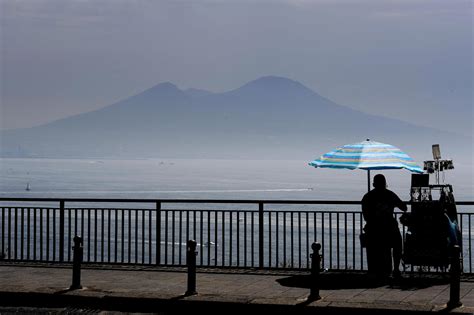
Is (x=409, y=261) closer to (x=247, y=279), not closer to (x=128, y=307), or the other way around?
(x=247, y=279)

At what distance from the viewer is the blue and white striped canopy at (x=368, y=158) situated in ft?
47.9

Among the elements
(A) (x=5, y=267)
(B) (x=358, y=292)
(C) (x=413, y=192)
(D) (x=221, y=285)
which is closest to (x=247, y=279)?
(D) (x=221, y=285)

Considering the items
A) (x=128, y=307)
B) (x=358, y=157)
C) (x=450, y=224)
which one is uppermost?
(x=358, y=157)

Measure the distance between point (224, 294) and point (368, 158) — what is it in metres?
3.97

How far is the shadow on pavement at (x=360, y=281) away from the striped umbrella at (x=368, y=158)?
5.63ft

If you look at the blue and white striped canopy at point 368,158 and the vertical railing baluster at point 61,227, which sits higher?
the blue and white striped canopy at point 368,158

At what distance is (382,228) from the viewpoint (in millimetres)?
14016

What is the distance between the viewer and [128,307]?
1168 cm

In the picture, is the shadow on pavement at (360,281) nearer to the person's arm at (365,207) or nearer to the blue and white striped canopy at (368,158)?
the person's arm at (365,207)

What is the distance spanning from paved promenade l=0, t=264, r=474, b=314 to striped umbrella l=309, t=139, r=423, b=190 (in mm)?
1727

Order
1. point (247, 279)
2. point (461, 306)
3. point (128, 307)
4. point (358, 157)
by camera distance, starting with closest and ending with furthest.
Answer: point (461, 306) → point (128, 307) → point (247, 279) → point (358, 157)

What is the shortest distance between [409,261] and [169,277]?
353 centimetres

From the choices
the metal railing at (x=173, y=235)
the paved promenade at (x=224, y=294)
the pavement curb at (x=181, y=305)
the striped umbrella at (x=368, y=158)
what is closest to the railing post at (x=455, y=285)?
the paved promenade at (x=224, y=294)

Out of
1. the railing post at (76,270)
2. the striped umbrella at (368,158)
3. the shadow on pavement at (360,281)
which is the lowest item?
the shadow on pavement at (360,281)
